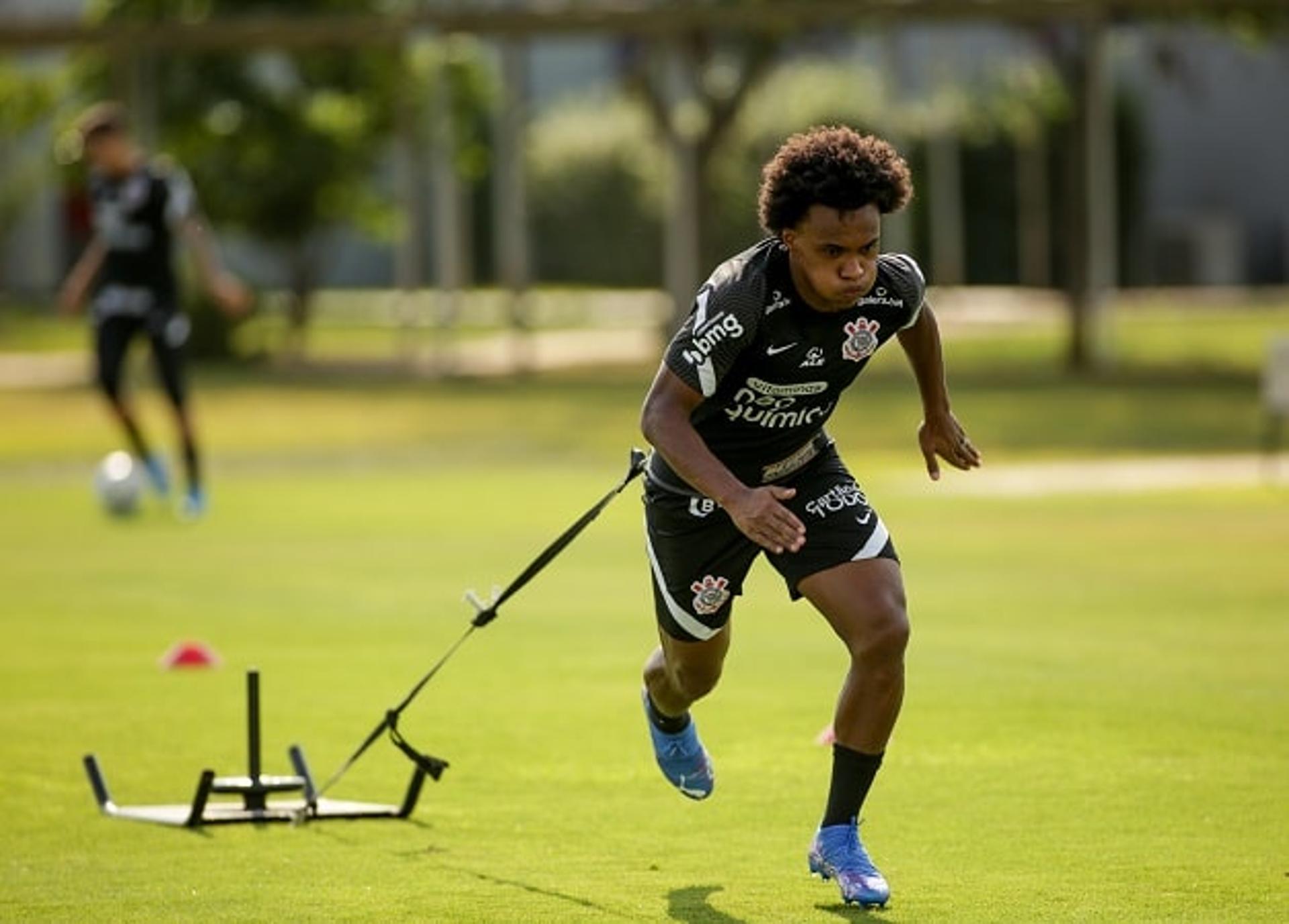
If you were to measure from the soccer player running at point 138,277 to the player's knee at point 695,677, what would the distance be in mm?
10978

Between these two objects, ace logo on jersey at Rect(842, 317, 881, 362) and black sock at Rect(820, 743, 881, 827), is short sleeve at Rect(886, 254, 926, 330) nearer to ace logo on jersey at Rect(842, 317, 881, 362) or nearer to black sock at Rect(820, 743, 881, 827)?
ace logo on jersey at Rect(842, 317, 881, 362)

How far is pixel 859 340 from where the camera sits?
7.49 m

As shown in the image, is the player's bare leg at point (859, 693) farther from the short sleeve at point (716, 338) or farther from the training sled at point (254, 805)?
the training sled at point (254, 805)

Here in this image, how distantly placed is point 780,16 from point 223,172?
11725mm

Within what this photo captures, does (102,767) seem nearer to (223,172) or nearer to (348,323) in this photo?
(223,172)

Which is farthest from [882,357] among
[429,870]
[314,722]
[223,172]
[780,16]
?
[429,870]

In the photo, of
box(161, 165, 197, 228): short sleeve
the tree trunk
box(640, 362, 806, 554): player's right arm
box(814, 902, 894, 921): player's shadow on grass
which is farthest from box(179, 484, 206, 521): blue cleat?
the tree trunk

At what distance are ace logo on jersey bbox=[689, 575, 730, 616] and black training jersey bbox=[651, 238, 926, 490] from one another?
0.97 feet

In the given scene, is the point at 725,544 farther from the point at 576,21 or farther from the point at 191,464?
the point at 576,21

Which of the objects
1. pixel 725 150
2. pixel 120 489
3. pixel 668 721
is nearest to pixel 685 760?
pixel 668 721

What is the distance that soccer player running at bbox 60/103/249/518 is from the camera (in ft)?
61.6

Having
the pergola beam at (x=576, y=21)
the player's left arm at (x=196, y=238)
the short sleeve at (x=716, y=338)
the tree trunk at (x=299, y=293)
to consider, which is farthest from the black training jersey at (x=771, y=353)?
the tree trunk at (x=299, y=293)

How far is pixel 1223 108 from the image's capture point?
2199 inches

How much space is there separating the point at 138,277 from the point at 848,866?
12749mm
